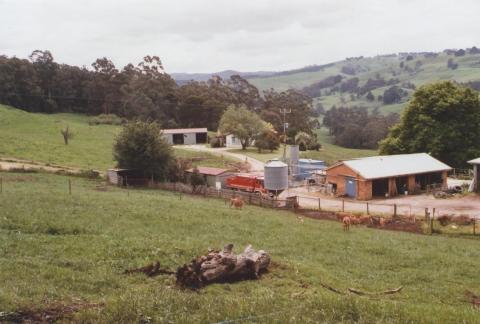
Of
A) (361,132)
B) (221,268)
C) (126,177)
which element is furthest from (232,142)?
(221,268)

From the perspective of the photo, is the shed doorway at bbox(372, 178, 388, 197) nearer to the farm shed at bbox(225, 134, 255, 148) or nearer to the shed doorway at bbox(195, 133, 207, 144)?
the farm shed at bbox(225, 134, 255, 148)

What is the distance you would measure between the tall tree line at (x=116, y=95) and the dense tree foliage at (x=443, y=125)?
45.1m

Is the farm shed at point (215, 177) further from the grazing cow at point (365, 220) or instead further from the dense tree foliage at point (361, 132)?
the dense tree foliage at point (361, 132)

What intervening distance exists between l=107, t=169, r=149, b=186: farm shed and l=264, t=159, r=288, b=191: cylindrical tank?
473 inches

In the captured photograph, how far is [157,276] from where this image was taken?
14305 millimetres

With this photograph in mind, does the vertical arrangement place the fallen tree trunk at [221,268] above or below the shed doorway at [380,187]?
above

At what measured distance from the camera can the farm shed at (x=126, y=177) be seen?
158 ft

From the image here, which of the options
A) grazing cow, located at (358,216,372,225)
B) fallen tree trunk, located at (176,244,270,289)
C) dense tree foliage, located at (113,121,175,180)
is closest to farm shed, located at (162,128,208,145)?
dense tree foliage, located at (113,121,175,180)

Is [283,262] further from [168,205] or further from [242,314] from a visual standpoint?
[168,205]

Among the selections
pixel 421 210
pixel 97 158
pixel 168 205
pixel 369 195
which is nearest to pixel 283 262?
pixel 168 205

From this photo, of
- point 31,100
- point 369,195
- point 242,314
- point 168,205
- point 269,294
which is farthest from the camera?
point 31,100

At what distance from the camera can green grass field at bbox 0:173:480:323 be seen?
10.7m

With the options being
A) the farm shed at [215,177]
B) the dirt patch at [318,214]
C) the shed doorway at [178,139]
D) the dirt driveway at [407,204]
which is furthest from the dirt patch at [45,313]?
the shed doorway at [178,139]

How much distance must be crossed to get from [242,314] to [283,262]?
263 inches
